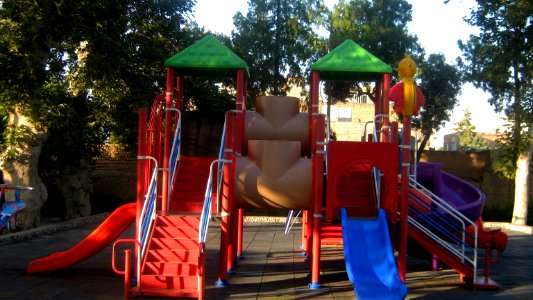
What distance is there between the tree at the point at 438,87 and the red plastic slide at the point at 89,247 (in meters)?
17.3

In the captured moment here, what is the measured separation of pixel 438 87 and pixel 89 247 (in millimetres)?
18676

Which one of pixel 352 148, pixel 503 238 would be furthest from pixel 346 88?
pixel 352 148

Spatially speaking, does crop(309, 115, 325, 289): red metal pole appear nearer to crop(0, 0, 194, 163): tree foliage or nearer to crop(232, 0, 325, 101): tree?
crop(0, 0, 194, 163): tree foliage

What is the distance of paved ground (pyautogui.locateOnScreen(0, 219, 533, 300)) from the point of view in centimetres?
851

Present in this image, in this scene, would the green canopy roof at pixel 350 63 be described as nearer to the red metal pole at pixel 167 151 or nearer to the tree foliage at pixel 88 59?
the red metal pole at pixel 167 151

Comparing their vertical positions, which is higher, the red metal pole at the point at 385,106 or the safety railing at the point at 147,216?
the red metal pole at the point at 385,106

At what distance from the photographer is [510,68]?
1989 centimetres

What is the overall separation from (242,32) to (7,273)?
→ 14.7 metres

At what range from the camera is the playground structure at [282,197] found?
8.21 m

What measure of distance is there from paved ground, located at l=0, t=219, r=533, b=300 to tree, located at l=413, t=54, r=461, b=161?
35.6 ft

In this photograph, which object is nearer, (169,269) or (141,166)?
(169,269)

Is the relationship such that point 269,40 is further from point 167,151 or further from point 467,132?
point 467,132

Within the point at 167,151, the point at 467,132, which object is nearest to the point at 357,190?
the point at 167,151

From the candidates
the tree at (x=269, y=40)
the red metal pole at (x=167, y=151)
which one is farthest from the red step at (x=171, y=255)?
the tree at (x=269, y=40)
